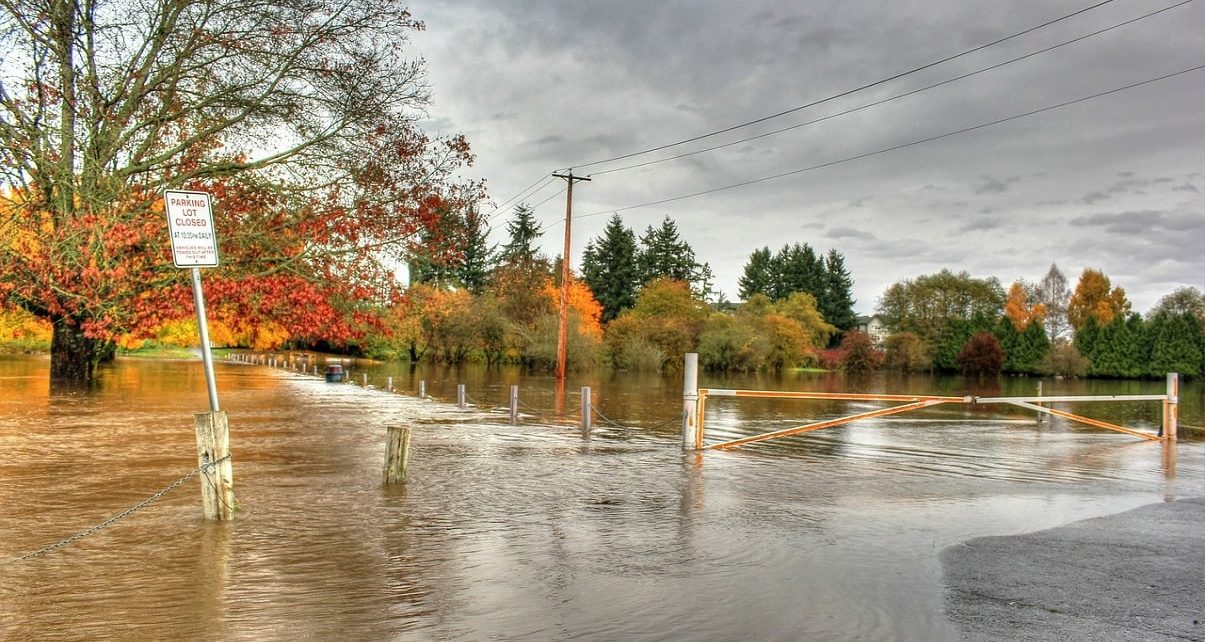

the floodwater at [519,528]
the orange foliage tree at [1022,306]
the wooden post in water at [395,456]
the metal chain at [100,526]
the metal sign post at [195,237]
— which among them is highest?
the orange foliage tree at [1022,306]

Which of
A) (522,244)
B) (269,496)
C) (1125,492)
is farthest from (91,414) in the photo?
(522,244)

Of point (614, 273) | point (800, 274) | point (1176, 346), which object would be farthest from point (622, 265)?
point (1176, 346)

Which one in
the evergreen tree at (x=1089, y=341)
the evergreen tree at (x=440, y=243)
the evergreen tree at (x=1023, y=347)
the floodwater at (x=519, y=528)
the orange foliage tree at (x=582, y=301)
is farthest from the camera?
the evergreen tree at (x=1023, y=347)

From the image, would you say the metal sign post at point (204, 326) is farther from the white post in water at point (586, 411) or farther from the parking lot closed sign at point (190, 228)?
the white post in water at point (586, 411)

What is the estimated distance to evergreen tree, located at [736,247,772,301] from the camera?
132875mm

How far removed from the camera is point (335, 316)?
20.6m

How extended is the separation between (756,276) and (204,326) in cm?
13007

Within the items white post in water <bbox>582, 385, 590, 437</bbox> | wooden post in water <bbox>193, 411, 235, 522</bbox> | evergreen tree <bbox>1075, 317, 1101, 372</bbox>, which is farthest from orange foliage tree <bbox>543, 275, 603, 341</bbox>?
wooden post in water <bbox>193, 411, 235, 522</bbox>

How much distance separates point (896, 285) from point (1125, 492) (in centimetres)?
10553

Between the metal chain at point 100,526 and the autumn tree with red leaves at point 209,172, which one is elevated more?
the autumn tree with red leaves at point 209,172

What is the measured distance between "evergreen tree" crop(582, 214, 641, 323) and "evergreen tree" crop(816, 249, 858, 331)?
30743 mm

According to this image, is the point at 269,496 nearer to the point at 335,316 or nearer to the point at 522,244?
the point at 335,316

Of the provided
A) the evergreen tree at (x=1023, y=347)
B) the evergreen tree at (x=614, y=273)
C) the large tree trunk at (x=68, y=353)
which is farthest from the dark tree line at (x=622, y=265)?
the large tree trunk at (x=68, y=353)

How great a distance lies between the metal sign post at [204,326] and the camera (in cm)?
795
